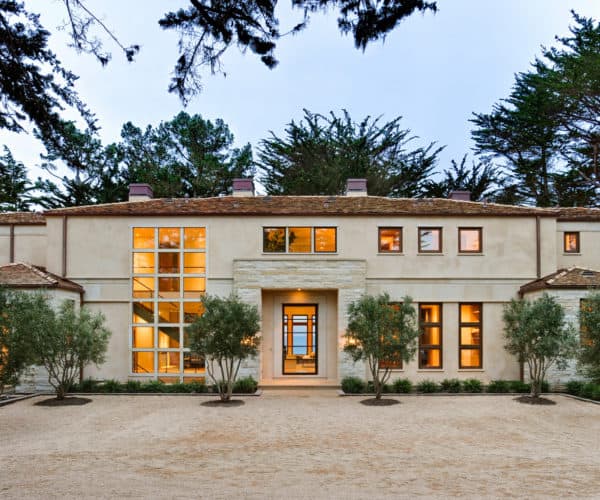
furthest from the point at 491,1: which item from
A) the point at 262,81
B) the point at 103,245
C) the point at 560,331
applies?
the point at 103,245

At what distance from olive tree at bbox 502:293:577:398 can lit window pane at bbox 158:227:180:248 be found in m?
11.5

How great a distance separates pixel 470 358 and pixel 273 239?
26.1 ft

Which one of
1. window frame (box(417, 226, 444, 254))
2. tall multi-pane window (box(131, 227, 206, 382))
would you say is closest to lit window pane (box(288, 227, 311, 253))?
tall multi-pane window (box(131, 227, 206, 382))

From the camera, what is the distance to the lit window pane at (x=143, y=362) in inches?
772

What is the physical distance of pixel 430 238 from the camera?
2030cm

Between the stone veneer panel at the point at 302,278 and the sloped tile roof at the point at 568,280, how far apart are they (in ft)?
18.4

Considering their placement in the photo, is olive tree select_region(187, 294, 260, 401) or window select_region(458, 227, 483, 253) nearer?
olive tree select_region(187, 294, 260, 401)

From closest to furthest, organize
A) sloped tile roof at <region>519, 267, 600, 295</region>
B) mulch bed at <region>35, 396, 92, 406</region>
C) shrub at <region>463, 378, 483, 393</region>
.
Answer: mulch bed at <region>35, 396, 92, 406</region> < sloped tile roof at <region>519, 267, 600, 295</region> < shrub at <region>463, 378, 483, 393</region>

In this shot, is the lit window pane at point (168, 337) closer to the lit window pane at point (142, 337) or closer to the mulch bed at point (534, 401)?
the lit window pane at point (142, 337)

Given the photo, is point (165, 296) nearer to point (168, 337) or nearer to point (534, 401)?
point (168, 337)

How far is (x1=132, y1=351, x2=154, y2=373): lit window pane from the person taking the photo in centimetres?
1961

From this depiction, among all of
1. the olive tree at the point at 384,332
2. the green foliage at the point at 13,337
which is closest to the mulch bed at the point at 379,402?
the olive tree at the point at 384,332

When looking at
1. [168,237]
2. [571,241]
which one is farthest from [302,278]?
[571,241]

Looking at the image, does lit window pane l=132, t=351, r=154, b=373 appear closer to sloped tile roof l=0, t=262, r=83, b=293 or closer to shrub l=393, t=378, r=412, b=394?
sloped tile roof l=0, t=262, r=83, b=293
